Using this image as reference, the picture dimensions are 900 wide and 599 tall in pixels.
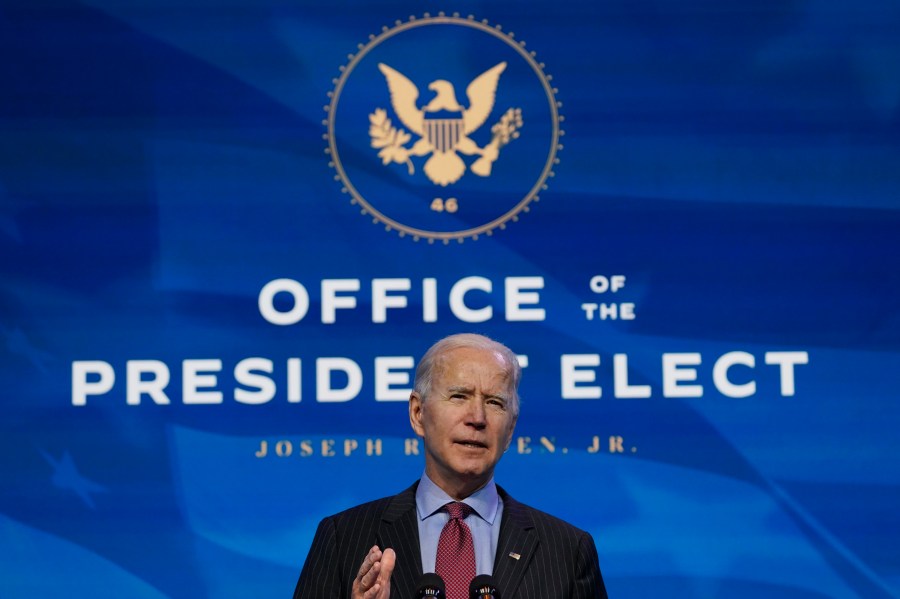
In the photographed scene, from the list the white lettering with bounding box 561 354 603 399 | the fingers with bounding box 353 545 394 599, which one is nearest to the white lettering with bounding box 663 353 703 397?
the white lettering with bounding box 561 354 603 399

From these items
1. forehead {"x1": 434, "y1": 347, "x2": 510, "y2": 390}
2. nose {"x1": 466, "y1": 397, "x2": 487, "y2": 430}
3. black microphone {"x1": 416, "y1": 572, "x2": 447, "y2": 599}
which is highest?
forehead {"x1": 434, "y1": 347, "x2": 510, "y2": 390}

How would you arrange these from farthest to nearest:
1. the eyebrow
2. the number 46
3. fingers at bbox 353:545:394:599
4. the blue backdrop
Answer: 1. the number 46
2. the blue backdrop
3. the eyebrow
4. fingers at bbox 353:545:394:599

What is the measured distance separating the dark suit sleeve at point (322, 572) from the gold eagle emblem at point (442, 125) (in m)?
1.82

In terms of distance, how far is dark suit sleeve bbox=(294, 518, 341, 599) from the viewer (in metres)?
2.45

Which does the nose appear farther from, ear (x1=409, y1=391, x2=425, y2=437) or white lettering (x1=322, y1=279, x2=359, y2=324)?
white lettering (x1=322, y1=279, x2=359, y2=324)

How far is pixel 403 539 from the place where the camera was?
2.48 m

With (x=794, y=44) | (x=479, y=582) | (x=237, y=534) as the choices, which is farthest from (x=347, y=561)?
(x=794, y=44)

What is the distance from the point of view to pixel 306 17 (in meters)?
4.16

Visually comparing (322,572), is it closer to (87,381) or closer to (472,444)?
(472,444)

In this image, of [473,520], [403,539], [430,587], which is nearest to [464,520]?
[473,520]

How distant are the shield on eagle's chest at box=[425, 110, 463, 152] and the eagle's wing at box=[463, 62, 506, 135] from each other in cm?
3

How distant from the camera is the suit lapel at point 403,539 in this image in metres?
2.41

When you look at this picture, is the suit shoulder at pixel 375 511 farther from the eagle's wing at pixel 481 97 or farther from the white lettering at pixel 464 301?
the eagle's wing at pixel 481 97

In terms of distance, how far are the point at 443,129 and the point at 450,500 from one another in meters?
1.87
